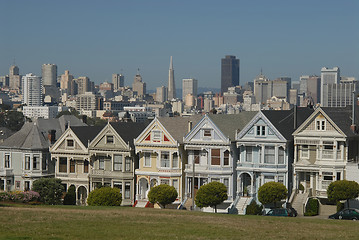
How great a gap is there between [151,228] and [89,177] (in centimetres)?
2932

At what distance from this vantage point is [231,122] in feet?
199

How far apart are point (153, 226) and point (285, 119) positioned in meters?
25.5

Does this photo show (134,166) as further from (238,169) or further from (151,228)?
(151,228)

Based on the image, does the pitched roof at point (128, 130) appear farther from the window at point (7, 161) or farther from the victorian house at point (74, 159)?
the window at point (7, 161)

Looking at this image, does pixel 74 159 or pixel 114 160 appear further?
pixel 74 159

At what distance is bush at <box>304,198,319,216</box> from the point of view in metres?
52.7

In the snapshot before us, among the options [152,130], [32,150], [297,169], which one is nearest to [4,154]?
[32,150]

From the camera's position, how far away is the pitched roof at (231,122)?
193 feet

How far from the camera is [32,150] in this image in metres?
66.1

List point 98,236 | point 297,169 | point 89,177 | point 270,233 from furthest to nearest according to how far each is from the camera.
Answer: point 89,177 < point 297,169 < point 270,233 < point 98,236

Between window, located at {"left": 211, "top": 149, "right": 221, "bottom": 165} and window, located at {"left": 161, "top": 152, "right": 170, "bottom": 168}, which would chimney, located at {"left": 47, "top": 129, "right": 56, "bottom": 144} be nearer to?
window, located at {"left": 161, "top": 152, "right": 170, "bottom": 168}

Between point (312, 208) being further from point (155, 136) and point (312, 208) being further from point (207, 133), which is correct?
point (155, 136)

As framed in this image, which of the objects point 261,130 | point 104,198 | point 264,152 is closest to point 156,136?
point 104,198

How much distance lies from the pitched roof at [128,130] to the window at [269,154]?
11.7 meters
